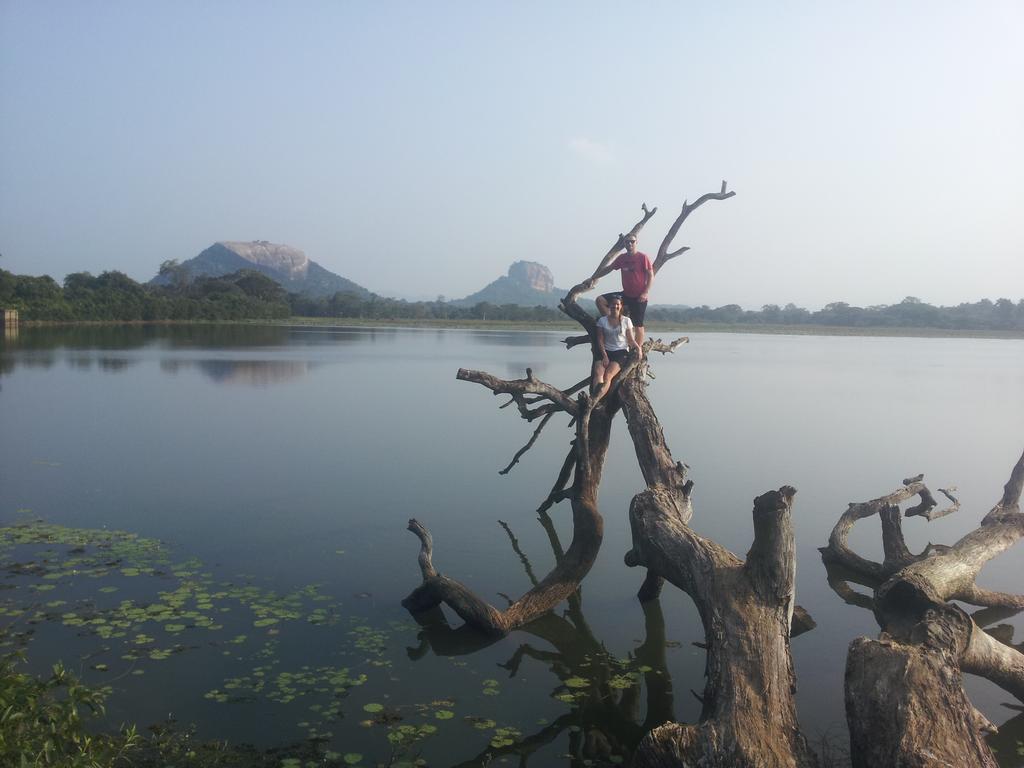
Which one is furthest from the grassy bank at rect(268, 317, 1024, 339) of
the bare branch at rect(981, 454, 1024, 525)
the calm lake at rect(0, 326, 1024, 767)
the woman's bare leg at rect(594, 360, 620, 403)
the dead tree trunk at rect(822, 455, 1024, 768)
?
the dead tree trunk at rect(822, 455, 1024, 768)

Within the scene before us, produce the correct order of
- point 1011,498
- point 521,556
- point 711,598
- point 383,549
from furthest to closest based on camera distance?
point 521,556 < point 383,549 < point 1011,498 < point 711,598

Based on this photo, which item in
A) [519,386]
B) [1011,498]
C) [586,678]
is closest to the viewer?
[586,678]

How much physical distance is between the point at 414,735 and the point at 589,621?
2.47 m

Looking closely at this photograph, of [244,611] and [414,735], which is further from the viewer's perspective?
[244,611]

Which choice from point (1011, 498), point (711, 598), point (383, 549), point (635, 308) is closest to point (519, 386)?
point (635, 308)

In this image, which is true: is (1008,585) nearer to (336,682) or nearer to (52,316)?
(336,682)

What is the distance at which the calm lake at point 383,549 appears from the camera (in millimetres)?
5070

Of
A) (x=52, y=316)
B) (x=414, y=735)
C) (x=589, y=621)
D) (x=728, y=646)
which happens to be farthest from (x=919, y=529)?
(x=52, y=316)

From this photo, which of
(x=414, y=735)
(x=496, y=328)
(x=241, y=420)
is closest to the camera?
(x=414, y=735)

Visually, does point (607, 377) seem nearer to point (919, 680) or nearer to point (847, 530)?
point (847, 530)

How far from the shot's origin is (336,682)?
209 inches

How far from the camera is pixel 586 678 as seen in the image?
568 centimetres

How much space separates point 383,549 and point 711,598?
4.56 meters

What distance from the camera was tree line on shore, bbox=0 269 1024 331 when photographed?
5619cm
